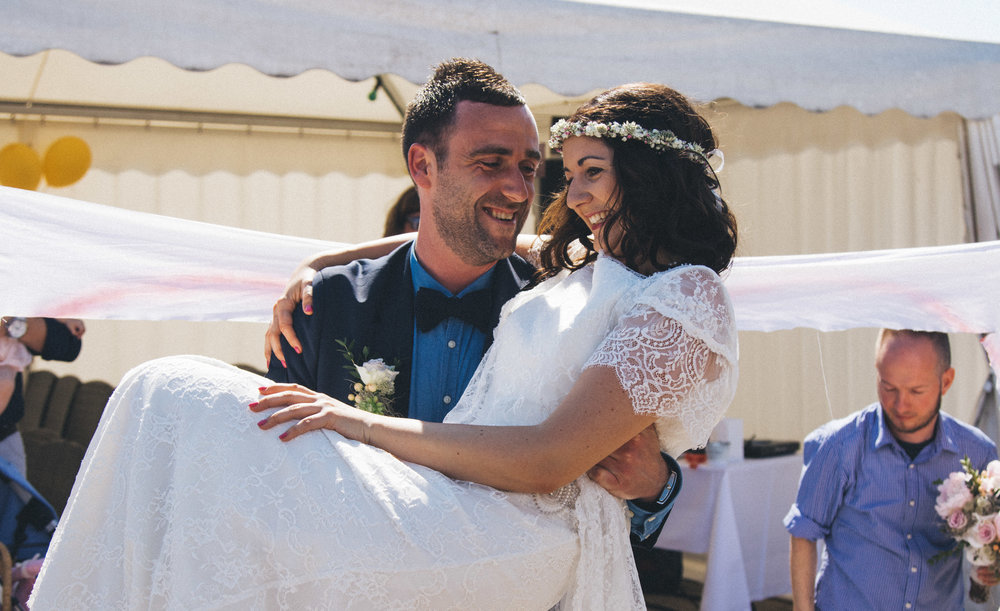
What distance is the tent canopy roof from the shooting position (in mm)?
3840

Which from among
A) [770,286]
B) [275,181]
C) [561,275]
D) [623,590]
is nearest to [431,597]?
[623,590]

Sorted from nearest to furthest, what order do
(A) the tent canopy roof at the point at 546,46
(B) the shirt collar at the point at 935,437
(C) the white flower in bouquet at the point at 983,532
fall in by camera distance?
(C) the white flower in bouquet at the point at 983,532 < (B) the shirt collar at the point at 935,437 < (A) the tent canopy roof at the point at 546,46

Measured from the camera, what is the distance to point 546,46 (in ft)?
14.4

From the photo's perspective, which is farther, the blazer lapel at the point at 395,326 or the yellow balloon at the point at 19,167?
the yellow balloon at the point at 19,167

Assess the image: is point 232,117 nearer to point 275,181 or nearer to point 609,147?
point 275,181

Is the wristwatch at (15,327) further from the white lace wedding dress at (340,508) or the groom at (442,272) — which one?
the white lace wedding dress at (340,508)

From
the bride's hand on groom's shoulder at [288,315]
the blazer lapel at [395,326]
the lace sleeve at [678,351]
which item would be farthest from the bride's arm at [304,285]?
the lace sleeve at [678,351]

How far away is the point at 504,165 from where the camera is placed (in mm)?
2498

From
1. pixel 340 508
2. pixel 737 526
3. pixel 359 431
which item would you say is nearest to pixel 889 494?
pixel 737 526

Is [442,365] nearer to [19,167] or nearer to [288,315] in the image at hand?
[288,315]

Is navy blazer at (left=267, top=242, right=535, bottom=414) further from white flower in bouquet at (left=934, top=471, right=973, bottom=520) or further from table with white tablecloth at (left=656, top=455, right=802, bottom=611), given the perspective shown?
table with white tablecloth at (left=656, top=455, right=802, bottom=611)

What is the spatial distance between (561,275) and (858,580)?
6.83 ft

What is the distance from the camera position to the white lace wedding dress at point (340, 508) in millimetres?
1649

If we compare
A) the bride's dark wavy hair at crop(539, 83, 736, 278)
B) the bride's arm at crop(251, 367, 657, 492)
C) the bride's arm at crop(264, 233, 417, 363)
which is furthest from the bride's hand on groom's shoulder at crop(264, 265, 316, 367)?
the bride's dark wavy hair at crop(539, 83, 736, 278)
